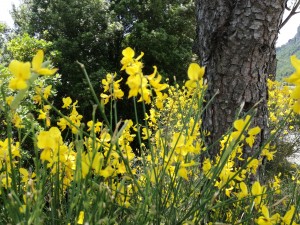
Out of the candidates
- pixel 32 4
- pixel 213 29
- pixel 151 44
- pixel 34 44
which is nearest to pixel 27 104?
pixel 213 29

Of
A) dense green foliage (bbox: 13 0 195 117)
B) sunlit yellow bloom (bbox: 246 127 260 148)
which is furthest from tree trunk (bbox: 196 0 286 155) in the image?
dense green foliage (bbox: 13 0 195 117)

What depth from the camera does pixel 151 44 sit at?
9.71m

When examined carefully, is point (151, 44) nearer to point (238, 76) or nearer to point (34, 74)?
point (238, 76)

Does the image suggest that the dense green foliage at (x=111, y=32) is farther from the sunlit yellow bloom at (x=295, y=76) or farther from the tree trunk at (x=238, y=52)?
the sunlit yellow bloom at (x=295, y=76)

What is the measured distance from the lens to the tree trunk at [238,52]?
5.39ft

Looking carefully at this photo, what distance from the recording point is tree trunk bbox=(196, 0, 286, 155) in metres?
1.64

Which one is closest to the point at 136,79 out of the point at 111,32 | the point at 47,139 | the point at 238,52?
the point at 47,139

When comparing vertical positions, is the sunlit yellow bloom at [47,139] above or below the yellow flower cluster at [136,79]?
below

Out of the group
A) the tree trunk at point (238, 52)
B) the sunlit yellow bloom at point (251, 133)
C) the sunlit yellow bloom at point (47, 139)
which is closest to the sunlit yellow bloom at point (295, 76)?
the sunlit yellow bloom at point (251, 133)

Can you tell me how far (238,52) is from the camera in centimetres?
167

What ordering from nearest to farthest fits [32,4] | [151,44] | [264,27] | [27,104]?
1. [264,27]
2. [27,104]
3. [151,44]
4. [32,4]

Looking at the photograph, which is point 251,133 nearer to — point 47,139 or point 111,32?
point 47,139

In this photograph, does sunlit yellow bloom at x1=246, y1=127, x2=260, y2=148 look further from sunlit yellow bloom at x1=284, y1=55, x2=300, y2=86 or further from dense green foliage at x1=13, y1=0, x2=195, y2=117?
dense green foliage at x1=13, y1=0, x2=195, y2=117

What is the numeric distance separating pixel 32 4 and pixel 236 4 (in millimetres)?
11038
